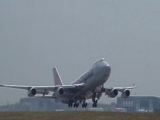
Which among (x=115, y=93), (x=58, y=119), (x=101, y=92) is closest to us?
(x=58, y=119)

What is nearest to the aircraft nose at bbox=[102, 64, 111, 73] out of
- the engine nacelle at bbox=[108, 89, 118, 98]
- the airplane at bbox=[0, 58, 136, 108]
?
the airplane at bbox=[0, 58, 136, 108]

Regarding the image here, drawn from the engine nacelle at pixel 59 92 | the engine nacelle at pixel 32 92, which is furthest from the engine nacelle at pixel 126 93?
the engine nacelle at pixel 32 92

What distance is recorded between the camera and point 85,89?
2709 inches

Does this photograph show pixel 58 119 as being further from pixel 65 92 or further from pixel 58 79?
pixel 58 79

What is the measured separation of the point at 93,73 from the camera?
66438mm

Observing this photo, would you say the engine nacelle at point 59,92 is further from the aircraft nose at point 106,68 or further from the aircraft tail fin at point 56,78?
the aircraft tail fin at point 56,78

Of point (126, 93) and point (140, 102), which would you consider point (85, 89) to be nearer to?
point (126, 93)

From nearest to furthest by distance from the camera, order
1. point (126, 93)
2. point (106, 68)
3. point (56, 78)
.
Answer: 1. point (106, 68)
2. point (126, 93)
3. point (56, 78)

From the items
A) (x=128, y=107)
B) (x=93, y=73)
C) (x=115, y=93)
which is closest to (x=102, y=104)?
(x=128, y=107)

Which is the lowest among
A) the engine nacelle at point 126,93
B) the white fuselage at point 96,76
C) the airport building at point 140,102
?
the airport building at point 140,102

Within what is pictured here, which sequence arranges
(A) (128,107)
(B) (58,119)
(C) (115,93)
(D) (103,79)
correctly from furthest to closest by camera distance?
(A) (128,107), (C) (115,93), (D) (103,79), (B) (58,119)

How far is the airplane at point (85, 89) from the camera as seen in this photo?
214 feet

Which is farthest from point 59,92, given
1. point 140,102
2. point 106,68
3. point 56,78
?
point 140,102

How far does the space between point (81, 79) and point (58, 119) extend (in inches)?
1246
